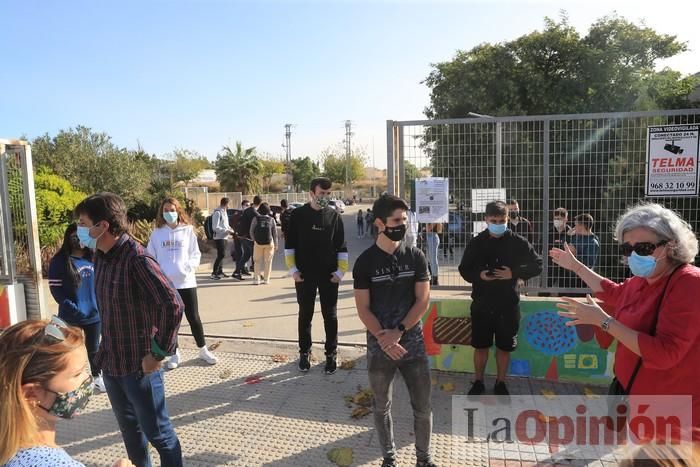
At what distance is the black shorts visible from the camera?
14.3ft

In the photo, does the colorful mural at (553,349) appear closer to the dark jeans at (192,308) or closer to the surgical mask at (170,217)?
the dark jeans at (192,308)

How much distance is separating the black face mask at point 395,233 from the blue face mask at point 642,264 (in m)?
1.37

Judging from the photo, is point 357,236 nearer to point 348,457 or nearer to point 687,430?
point 348,457

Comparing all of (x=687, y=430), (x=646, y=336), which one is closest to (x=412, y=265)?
(x=646, y=336)

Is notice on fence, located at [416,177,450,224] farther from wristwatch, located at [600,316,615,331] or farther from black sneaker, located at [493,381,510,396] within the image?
wristwatch, located at [600,316,615,331]

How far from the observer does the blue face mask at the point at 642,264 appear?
2.34m

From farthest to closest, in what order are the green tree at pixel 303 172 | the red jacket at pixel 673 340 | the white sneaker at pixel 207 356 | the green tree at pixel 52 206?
1. the green tree at pixel 303 172
2. the green tree at pixel 52 206
3. the white sneaker at pixel 207 356
4. the red jacket at pixel 673 340

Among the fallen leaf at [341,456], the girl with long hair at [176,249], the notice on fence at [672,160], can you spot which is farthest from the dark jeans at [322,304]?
the notice on fence at [672,160]

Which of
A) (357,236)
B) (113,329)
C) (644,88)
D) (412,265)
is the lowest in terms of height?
(357,236)

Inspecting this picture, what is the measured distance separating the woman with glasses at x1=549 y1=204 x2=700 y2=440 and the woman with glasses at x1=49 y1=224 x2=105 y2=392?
4095 mm

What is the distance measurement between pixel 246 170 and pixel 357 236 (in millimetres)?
33553

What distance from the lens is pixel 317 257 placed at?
199 inches

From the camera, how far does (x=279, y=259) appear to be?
14.5m

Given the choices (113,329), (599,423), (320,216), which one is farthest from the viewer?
(320,216)
